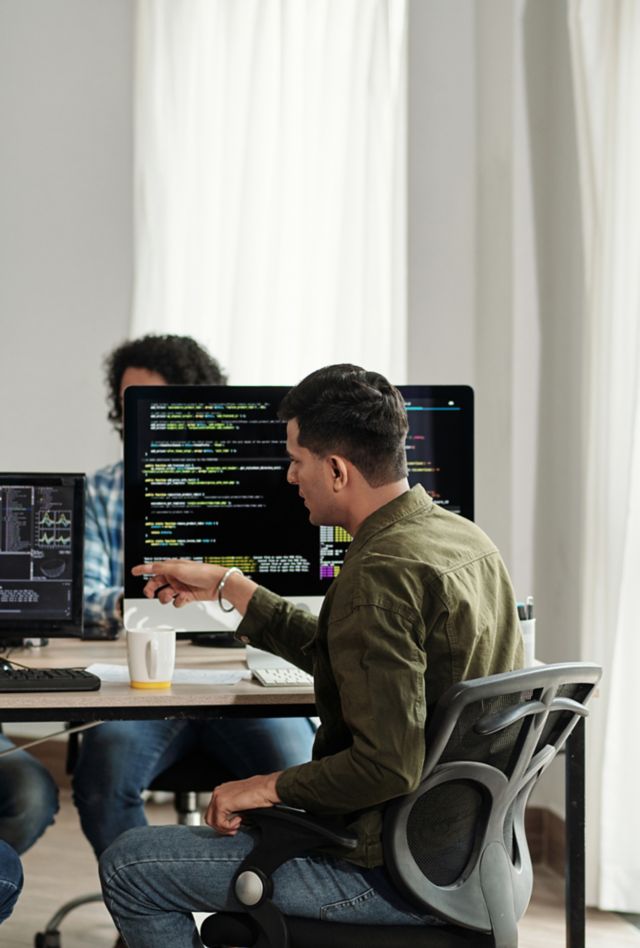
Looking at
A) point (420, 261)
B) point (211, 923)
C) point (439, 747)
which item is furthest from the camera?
point (420, 261)

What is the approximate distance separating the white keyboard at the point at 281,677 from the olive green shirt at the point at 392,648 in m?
0.32

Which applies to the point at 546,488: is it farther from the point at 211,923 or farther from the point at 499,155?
the point at 211,923

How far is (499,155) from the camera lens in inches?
128

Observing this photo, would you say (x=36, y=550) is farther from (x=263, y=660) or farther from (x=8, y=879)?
(x=8, y=879)

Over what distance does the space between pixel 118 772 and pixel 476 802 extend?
38.6 inches

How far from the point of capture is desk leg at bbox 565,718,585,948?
193 cm

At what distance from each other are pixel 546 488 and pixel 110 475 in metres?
1.16

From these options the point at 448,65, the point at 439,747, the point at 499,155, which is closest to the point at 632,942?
the point at 439,747

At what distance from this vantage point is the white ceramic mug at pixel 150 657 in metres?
1.87

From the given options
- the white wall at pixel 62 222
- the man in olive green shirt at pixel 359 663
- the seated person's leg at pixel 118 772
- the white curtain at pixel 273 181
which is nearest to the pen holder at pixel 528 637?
the man in olive green shirt at pixel 359 663

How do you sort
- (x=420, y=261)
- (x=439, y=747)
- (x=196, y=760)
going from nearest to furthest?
Answer: (x=439, y=747) → (x=196, y=760) → (x=420, y=261)

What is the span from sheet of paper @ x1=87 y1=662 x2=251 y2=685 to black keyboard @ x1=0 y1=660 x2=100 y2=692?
7 cm

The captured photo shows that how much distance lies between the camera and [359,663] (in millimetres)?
1430

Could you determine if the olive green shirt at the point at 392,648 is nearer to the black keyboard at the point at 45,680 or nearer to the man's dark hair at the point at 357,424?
the man's dark hair at the point at 357,424
